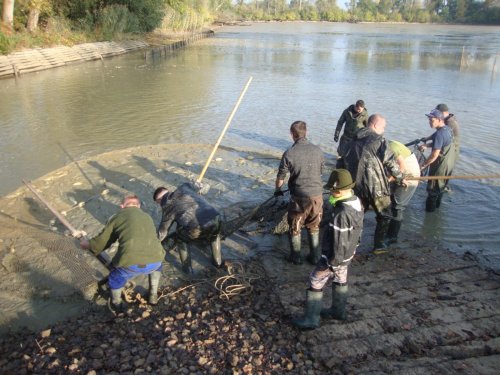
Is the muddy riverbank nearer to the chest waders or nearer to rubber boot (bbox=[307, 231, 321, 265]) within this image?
rubber boot (bbox=[307, 231, 321, 265])

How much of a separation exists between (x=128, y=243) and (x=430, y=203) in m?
5.68

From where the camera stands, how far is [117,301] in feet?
16.1

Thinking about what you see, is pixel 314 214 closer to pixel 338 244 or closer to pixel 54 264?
pixel 338 244

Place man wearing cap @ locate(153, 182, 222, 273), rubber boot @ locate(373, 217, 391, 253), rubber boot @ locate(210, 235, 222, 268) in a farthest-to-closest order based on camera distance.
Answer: rubber boot @ locate(373, 217, 391, 253), rubber boot @ locate(210, 235, 222, 268), man wearing cap @ locate(153, 182, 222, 273)

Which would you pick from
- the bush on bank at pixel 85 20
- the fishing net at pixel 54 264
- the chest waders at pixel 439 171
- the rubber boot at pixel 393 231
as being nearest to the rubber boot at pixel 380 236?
the rubber boot at pixel 393 231

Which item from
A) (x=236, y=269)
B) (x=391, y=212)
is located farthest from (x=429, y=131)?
(x=236, y=269)

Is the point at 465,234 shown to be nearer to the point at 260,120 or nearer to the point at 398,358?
the point at 398,358

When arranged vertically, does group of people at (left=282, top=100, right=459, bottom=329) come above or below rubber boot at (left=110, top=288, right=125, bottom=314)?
above

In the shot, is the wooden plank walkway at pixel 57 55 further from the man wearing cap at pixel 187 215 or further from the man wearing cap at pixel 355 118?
the man wearing cap at pixel 187 215

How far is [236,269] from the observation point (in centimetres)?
582

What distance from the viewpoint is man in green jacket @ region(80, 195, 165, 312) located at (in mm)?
4543

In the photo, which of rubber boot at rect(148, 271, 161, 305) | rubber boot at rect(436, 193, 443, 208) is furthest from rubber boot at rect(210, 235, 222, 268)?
rubber boot at rect(436, 193, 443, 208)

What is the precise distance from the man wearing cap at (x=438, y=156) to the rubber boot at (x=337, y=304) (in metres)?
3.67

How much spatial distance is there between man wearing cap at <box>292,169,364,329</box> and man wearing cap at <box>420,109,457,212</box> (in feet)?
11.6
